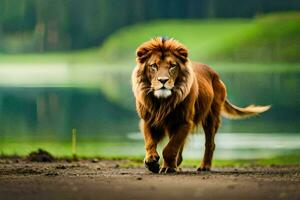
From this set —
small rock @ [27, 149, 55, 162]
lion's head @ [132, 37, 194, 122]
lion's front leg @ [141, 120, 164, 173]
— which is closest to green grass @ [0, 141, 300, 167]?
small rock @ [27, 149, 55, 162]

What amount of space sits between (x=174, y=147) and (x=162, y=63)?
3.27 ft

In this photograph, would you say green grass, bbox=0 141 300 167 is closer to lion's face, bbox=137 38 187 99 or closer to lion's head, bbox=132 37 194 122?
lion's head, bbox=132 37 194 122

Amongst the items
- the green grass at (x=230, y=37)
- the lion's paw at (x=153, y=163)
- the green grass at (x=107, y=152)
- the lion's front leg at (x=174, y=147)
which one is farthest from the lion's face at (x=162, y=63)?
the green grass at (x=230, y=37)

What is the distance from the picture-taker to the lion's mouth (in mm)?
14617

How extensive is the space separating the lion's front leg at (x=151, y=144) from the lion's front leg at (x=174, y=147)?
0.16 m

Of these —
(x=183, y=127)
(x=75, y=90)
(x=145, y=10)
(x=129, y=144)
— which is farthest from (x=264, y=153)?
(x=145, y=10)

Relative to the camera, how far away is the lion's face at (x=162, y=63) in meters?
14.6

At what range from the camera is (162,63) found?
48.3 feet

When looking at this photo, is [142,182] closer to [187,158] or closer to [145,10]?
[187,158]

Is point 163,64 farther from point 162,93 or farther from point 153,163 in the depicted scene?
point 153,163

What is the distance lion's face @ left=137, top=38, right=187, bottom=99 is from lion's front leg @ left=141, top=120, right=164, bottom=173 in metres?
0.53

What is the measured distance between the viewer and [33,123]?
4453 centimetres

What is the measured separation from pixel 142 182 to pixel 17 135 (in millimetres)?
20640

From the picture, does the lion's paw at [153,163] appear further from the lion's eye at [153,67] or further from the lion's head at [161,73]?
the lion's eye at [153,67]
